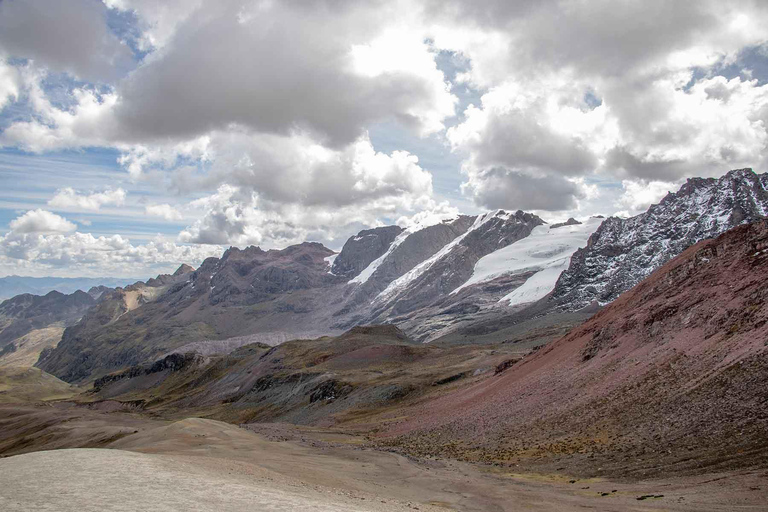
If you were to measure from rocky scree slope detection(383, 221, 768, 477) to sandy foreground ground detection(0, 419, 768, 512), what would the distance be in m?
3.69

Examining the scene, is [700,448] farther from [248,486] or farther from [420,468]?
[248,486]

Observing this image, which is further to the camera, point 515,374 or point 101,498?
point 515,374

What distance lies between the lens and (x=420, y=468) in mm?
41750

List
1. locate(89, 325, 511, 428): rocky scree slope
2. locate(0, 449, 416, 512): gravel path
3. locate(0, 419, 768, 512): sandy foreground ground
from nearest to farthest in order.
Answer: locate(0, 449, 416, 512): gravel path → locate(0, 419, 768, 512): sandy foreground ground → locate(89, 325, 511, 428): rocky scree slope

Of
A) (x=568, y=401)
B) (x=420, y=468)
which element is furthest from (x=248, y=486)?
(x=568, y=401)

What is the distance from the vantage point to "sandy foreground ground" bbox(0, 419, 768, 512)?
65.0ft

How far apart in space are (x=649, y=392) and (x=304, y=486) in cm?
3056

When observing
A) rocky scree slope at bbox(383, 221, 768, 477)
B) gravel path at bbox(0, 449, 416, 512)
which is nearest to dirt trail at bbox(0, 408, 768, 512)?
gravel path at bbox(0, 449, 416, 512)

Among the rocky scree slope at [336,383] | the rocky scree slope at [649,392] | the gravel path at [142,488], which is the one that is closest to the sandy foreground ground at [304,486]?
the gravel path at [142,488]

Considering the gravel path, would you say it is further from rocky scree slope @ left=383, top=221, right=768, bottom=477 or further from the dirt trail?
rocky scree slope @ left=383, top=221, right=768, bottom=477

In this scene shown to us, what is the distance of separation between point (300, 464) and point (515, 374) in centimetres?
4445

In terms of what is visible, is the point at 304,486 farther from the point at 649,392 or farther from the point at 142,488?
the point at 649,392

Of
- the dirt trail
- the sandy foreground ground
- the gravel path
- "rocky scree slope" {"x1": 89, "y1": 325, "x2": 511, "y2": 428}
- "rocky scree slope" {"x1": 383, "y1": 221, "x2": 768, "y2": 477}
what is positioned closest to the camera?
the gravel path

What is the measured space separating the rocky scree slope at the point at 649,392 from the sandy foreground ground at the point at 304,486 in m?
3.69
